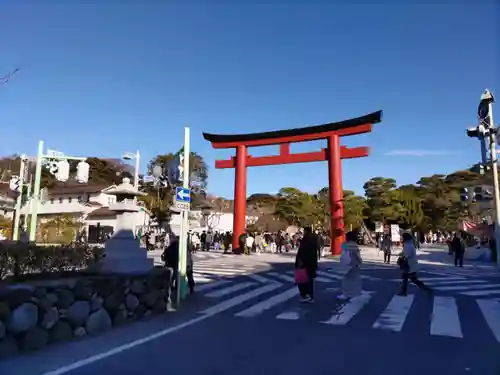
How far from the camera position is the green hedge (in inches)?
261

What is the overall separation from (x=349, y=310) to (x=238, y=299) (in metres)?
2.56

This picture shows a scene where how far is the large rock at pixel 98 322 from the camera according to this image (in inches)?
224

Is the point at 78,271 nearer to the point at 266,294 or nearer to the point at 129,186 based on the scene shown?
the point at 129,186

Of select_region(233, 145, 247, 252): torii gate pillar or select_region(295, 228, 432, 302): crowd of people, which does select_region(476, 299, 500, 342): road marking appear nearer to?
select_region(295, 228, 432, 302): crowd of people

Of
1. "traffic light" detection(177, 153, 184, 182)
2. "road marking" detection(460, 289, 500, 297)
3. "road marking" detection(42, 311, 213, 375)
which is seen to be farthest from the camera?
"road marking" detection(460, 289, 500, 297)

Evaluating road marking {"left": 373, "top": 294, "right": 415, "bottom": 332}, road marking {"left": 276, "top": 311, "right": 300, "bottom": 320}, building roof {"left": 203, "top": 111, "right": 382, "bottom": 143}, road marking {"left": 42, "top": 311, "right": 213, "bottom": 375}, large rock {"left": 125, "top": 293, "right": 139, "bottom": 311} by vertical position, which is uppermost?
building roof {"left": 203, "top": 111, "right": 382, "bottom": 143}

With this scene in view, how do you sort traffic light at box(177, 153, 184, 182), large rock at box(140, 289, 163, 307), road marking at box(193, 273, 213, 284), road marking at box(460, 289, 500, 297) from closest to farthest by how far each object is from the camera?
large rock at box(140, 289, 163, 307), traffic light at box(177, 153, 184, 182), road marking at box(460, 289, 500, 297), road marking at box(193, 273, 213, 284)

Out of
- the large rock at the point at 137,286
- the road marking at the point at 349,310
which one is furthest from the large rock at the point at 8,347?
the road marking at the point at 349,310

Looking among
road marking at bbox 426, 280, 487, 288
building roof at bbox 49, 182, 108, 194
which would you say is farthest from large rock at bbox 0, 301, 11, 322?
building roof at bbox 49, 182, 108, 194

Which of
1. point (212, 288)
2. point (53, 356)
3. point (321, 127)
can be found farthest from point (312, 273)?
point (321, 127)

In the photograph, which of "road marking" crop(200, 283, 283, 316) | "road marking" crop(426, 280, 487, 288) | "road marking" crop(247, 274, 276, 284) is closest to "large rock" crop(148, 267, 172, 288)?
"road marking" crop(200, 283, 283, 316)

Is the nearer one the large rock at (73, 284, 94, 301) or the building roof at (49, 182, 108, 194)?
the large rock at (73, 284, 94, 301)

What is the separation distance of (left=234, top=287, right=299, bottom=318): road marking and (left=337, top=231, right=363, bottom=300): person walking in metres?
1.27

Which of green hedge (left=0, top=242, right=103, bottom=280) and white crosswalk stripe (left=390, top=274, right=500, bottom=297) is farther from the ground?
green hedge (left=0, top=242, right=103, bottom=280)
